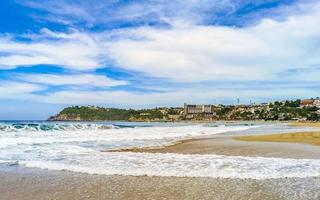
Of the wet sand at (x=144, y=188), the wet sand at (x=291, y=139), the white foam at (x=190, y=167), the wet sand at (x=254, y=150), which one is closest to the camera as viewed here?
the wet sand at (x=144, y=188)

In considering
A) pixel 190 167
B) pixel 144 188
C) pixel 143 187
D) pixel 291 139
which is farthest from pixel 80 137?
pixel 144 188

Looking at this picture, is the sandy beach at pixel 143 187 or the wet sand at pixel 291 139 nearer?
the sandy beach at pixel 143 187

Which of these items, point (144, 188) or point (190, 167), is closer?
point (144, 188)

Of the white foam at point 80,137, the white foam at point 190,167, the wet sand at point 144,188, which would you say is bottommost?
the white foam at point 80,137

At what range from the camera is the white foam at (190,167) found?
1095 centimetres

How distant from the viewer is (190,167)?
12203 mm

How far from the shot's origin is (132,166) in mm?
12453

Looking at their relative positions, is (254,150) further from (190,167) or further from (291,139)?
(291,139)

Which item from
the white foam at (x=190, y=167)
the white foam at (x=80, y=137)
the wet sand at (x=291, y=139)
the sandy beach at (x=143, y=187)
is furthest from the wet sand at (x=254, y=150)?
the white foam at (x=80, y=137)

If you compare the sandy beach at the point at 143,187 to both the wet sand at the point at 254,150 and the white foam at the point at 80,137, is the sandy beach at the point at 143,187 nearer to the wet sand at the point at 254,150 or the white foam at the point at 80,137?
the wet sand at the point at 254,150

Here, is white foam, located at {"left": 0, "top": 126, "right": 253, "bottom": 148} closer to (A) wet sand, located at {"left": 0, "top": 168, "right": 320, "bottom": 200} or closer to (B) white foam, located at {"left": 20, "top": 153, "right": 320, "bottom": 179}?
(B) white foam, located at {"left": 20, "top": 153, "right": 320, "bottom": 179}

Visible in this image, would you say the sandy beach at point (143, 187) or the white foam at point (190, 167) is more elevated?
the white foam at point (190, 167)

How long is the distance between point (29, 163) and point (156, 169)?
163 inches

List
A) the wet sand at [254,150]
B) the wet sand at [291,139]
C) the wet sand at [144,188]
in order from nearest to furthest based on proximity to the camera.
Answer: the wet sand at [144,188] → the wet sand at [254,150] → the wet sand at [291,139]
